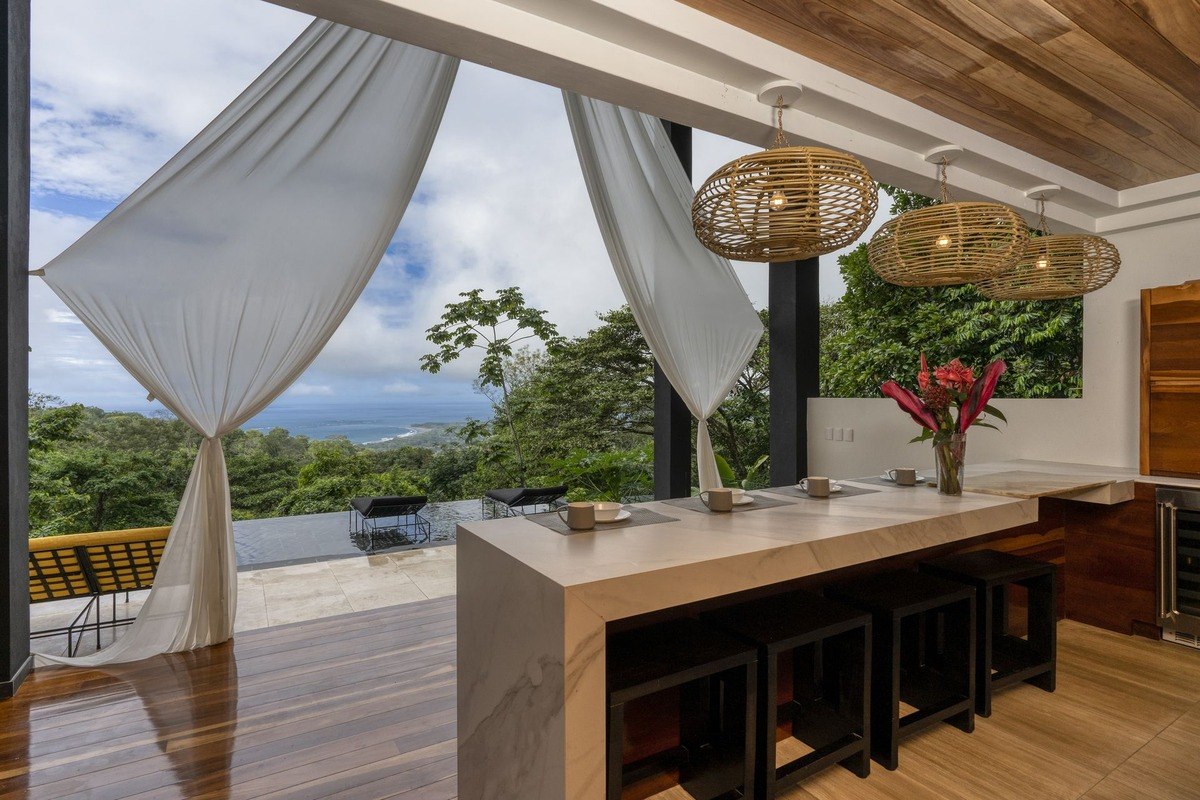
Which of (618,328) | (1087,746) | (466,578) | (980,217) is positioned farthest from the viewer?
(618,328)

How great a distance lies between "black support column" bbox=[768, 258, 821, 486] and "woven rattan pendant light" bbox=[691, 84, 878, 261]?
2.64 m

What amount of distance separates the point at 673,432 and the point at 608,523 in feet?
8.19

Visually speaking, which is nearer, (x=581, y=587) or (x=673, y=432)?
(x=581, y=587)

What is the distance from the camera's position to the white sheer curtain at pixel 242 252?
9.15ft

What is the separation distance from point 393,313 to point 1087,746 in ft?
30.2

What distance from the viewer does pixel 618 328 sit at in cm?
803

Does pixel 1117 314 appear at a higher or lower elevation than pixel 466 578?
higher

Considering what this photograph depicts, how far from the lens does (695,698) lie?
6.29 ft

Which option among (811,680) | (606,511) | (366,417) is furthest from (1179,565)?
(366,417)

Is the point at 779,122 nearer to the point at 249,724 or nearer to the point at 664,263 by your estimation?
the point at 664,263

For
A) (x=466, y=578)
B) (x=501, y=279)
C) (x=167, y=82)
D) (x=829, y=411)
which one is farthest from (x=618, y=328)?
(x=466, y=578)

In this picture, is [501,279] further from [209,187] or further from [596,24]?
[596,24]

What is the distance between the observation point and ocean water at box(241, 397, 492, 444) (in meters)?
8.36

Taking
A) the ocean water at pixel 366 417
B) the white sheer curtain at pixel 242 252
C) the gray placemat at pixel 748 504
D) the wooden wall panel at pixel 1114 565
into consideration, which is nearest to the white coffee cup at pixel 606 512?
the gray placemat at pixel 748 504
